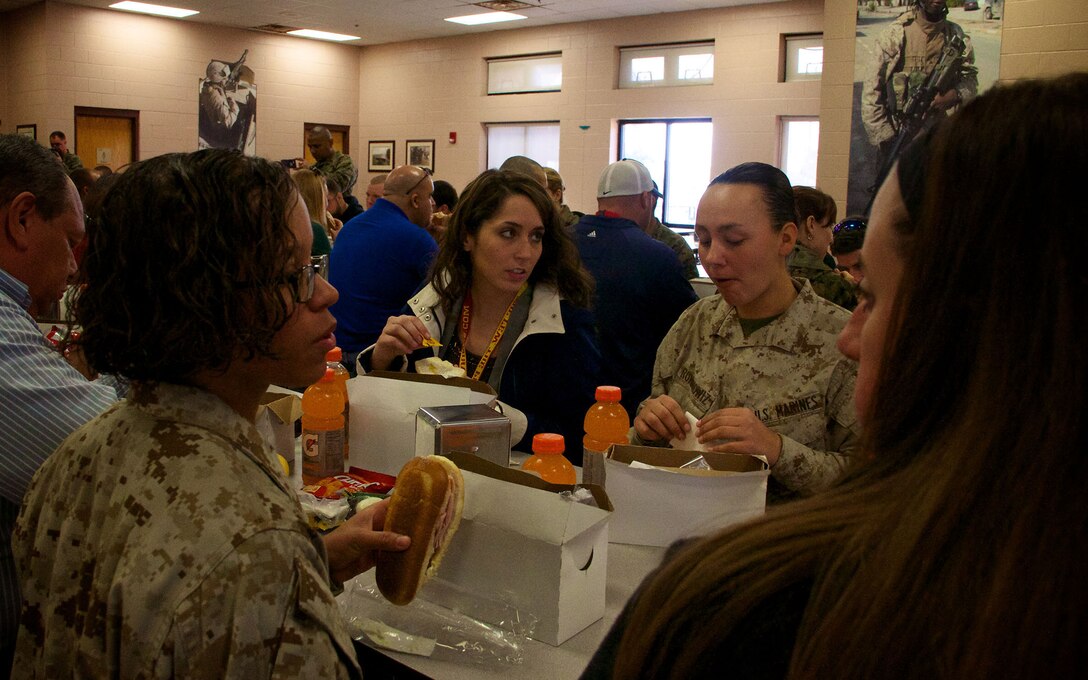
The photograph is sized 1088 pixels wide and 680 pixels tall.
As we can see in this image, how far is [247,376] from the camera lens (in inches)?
45.8

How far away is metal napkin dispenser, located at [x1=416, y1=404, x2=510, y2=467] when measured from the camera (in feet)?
6.29

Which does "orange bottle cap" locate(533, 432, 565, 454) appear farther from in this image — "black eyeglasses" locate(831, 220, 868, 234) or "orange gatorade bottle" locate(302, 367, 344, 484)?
"black eyeglasses" locate(831, 220, 868, 234)

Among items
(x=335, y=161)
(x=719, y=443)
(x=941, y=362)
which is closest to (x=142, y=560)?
(x=941, y=362)

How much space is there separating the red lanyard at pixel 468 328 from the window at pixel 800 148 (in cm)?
766

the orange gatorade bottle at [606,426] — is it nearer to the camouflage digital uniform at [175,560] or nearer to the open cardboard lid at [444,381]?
the open cardboard lid at [444,381]

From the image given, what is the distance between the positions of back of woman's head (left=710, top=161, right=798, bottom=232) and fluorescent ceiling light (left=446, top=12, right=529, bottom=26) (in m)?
9.42

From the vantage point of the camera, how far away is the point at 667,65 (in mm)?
10812

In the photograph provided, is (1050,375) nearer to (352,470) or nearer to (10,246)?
(352,470)

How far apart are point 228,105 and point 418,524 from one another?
1274 cm

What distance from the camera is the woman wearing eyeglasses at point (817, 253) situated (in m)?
3.71

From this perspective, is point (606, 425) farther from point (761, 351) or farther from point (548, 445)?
point (761, 351)

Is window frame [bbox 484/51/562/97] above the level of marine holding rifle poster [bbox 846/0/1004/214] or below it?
above

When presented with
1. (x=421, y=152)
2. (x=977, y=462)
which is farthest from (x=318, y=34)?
(x=977, y=462)

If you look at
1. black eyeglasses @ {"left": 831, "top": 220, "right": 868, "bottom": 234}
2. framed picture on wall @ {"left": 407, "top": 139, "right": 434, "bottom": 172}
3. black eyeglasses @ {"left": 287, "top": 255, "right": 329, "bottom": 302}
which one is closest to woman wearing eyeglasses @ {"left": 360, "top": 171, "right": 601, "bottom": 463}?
black eyeglasses @ {"left": 287, "top": 255, "right": 329, "bottom": 302}
